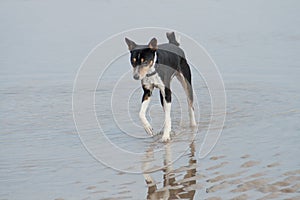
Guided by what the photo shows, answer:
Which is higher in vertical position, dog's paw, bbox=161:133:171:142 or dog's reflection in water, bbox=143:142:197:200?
dog's paw, bbox=161:133:171:142

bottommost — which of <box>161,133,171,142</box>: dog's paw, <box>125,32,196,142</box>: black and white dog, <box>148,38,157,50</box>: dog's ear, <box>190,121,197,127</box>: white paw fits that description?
<box>161,133,171,142</box>: dog's paw

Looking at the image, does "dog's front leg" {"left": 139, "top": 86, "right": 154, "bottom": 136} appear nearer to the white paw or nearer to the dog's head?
the dog's head

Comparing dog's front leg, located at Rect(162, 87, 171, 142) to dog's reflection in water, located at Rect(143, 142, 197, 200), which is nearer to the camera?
dog's reflection in water, located at Rect(143, 142, 197, 200)

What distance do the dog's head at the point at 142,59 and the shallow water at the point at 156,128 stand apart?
0.93 metres

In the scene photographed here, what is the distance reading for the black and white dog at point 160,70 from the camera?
807 cm

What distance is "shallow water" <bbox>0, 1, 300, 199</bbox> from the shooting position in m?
6.25

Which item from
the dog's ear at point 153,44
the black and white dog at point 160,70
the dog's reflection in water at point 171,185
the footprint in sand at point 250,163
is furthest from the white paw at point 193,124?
the footprint in sand at point 250,163

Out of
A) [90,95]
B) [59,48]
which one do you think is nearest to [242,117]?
[90,95]

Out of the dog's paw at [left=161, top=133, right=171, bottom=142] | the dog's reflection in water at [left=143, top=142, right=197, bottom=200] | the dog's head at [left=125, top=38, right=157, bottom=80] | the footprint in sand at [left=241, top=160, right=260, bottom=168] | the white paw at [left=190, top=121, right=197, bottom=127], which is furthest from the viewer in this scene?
the white paw at [left=190, top=121, right=197, bottom=127]

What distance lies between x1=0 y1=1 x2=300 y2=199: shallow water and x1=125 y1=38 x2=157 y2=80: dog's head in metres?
0.93

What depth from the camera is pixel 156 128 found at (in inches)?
362

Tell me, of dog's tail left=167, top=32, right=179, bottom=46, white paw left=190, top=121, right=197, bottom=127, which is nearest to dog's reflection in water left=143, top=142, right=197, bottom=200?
white paw left=190, top=121, right=197, bottom=127

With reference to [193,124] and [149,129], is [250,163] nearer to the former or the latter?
[149,129]

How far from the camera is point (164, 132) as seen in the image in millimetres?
8438
